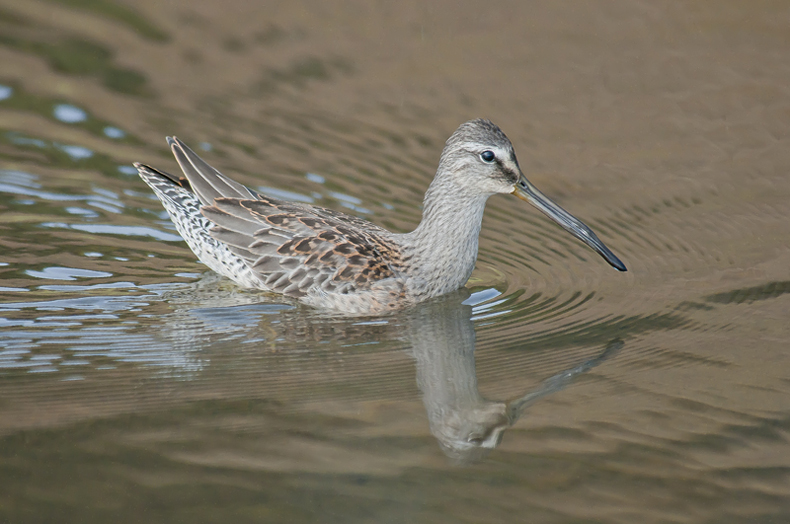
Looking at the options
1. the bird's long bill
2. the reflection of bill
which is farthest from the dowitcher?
the reflection of bill

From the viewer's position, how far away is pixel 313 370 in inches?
209

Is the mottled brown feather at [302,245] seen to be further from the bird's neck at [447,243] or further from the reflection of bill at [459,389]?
the reflection of bill at [459,389]

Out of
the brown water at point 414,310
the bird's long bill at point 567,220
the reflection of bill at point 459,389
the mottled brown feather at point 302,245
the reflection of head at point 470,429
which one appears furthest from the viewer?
the mottled brown feather at point 302,245

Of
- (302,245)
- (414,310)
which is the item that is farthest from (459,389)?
(302,245)

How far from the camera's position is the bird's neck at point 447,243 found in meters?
6.72

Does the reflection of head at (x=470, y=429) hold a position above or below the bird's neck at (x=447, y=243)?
below

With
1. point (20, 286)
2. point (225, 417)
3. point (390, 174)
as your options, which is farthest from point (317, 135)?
point (225, 417)

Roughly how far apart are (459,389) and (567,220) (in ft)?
6.06

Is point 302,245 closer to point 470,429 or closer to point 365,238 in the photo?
point 365,238

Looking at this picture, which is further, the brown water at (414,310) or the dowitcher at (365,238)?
the dowitcher at (365,238)

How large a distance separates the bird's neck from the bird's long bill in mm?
330

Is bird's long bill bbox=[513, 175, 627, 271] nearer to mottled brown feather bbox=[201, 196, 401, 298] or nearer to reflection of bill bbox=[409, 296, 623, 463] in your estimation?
reflection of bill bbox=[409, 296, 623, 463]

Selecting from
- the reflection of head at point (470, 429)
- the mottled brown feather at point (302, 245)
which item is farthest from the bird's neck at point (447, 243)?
the reflection of head at point (470, 429)

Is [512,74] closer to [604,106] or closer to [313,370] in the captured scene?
[604,106]
